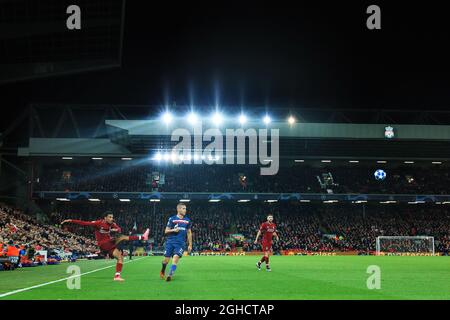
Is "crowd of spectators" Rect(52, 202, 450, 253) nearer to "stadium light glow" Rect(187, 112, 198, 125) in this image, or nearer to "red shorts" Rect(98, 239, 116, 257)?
"stadium light glow" Rect(187, 112, 198, 125)

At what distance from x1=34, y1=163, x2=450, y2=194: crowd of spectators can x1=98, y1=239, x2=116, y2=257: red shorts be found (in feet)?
153

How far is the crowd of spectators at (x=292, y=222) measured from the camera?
5653 cm

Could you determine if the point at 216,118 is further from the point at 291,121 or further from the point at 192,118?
the point at 291,121

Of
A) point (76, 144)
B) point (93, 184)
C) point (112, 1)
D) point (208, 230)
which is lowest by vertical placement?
point (208, 230)

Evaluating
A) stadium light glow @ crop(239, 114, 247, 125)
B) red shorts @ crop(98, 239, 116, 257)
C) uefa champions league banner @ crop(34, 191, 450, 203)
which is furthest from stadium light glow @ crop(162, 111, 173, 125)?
red shorts @ crop(98, 239, 116, 257)

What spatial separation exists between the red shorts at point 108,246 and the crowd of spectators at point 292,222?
37982mm

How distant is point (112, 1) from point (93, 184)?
28113 millimetres

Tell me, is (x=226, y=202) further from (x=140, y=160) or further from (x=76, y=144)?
(x=76, y=144)

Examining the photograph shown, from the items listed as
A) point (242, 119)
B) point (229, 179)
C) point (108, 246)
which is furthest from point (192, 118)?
point (108, 246)

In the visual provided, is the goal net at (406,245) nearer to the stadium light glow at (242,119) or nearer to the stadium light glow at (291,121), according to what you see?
the stadium light glow at (291,121)

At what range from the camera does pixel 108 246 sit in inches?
622

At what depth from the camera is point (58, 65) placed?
47.2 m

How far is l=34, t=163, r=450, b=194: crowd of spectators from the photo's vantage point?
207 feet
